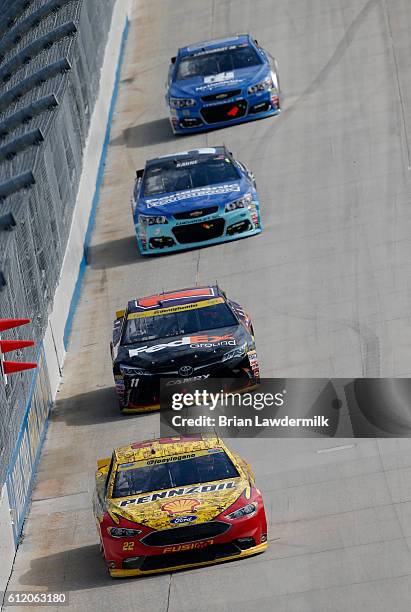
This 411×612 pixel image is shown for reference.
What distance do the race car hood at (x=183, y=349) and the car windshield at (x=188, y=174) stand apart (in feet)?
21.6

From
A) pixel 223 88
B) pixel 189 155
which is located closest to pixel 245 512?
pixel 189 155

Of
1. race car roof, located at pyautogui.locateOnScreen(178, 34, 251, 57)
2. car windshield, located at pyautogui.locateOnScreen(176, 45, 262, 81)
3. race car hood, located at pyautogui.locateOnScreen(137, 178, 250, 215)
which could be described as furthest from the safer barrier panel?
race car roof, located at pyautogui.locateOnScreen(178, 34, 251, 57)

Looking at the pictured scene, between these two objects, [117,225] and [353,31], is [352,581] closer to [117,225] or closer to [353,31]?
[117,225]

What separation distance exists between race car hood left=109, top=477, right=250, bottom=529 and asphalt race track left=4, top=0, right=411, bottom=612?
523mm

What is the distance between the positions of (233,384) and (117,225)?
9346 millimetres

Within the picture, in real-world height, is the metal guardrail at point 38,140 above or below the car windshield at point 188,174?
above

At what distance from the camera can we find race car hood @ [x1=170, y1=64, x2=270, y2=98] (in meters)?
29.9

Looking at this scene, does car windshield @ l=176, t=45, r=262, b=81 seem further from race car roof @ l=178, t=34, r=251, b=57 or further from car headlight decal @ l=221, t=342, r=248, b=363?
car headlight decal @ l=221, t=342, r=248, b=363

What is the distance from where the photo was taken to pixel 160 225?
992 inches

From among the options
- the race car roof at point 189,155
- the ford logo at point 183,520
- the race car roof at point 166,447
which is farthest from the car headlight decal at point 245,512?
the race car roof at point 189,155

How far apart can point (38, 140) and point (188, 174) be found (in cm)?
322

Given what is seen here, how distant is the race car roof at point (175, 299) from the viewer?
19906 millimetres

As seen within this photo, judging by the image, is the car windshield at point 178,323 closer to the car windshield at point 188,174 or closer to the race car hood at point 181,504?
the race car hood at point 181,504

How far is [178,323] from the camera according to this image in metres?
19.4
